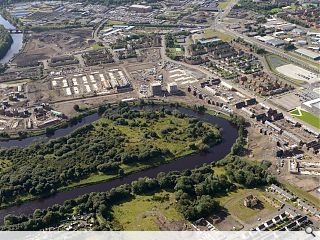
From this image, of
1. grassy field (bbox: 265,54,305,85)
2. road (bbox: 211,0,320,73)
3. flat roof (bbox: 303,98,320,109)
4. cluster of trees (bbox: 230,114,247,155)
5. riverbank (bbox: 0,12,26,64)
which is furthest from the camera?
riverbank (bbox: 0,12,26,64)

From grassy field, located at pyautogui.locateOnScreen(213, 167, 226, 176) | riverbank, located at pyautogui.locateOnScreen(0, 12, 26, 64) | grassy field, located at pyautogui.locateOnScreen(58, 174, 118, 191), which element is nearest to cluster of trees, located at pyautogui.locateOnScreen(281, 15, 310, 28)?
grassy field, located at pyautogui.locateOnScreen(213, 167, 226, 176)

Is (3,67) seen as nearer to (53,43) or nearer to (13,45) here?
(53,43)

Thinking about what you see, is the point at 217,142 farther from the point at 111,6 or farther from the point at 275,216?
the point at 111,6

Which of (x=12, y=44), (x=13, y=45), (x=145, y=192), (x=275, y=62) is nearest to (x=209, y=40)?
(x=275, y=62)

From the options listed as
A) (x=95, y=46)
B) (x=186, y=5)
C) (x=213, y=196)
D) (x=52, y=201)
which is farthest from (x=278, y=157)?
(x=186, y=5)

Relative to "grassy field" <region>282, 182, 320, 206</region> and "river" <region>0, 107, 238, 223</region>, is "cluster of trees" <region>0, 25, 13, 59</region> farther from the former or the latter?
"grassy field" <region>282, 182, 320, 206</region>

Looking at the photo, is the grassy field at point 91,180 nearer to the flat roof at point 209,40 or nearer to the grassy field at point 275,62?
the grassy field at point 275,62

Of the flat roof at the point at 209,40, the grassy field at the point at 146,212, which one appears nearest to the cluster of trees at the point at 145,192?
the grassy field at the point at 146,212
